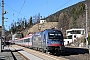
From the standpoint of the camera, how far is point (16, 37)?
101 meters

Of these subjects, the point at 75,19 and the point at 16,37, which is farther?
the point at 75,19

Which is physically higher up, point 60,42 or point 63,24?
point 63,24

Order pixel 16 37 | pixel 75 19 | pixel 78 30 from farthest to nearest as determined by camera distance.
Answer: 1. pixel 75 19
2. pixel 78 30
3. pixel 16 37

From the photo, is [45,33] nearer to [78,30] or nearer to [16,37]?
[16,37]

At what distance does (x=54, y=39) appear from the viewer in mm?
30234

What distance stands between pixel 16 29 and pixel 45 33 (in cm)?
10090

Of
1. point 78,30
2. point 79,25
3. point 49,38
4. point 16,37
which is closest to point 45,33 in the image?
point 49,38

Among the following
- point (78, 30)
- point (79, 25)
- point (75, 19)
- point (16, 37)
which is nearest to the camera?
point (16, 37)

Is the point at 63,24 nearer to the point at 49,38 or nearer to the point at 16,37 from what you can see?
the point at 16,37

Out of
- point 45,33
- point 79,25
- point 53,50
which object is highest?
point 79,25

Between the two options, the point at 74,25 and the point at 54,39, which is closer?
the point at 54,39

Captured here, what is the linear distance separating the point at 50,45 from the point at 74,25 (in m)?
125

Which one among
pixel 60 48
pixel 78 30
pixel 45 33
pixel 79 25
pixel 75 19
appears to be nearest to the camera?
pixel 60 48

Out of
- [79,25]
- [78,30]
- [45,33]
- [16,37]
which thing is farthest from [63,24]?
[45,33]
